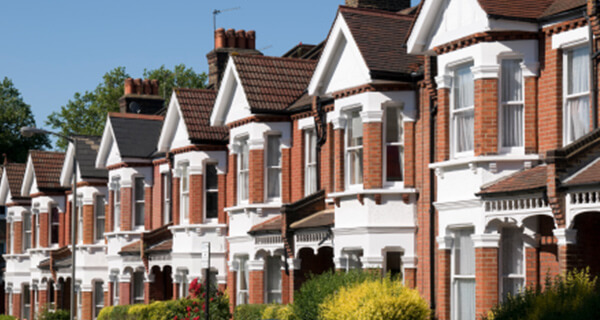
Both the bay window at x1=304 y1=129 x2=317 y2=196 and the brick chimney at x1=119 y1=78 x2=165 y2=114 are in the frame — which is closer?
the bay window at x1=304 y1=129 x2=317 y2=196

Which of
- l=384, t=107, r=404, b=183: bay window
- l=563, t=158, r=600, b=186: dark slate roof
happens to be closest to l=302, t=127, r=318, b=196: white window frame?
l=384, t=107, r=404, b=183: bay window

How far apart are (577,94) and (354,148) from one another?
7.86 metres

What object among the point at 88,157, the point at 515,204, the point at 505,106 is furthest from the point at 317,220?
the point at 88,157

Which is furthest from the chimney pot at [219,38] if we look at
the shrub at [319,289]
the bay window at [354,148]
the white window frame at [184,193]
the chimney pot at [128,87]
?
the shrub at [319,289]

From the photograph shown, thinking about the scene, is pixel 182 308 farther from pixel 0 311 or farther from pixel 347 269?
pixel 0 311

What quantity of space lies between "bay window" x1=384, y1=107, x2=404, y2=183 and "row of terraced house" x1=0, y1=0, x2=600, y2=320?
0.13 feet

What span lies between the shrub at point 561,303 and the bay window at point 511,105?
15.0 feet

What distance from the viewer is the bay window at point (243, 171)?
36.4 m

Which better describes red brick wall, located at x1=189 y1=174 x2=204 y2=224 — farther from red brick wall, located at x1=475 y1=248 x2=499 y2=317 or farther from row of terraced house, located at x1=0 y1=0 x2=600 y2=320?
red brick wall, located at x1=475 y1=248 x2=499 y2=317

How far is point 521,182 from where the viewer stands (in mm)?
22703

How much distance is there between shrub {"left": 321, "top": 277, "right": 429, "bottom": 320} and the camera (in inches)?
962

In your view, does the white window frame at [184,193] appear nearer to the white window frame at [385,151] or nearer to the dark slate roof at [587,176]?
the white window frame at [385,151]

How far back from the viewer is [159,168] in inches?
1795

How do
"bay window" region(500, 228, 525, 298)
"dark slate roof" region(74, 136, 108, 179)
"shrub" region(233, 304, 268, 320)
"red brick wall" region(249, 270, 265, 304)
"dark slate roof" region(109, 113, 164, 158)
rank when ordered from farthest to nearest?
"dark slate roof" region(74, 136, 108, 179), "dark slate roof" region(109, 113, 164, 158), "red brick wall" region(249, 270, 265, 304), "shrub" region(233, 304, 268, 320), "bay window" region(500, 228, 525, 298)
